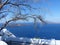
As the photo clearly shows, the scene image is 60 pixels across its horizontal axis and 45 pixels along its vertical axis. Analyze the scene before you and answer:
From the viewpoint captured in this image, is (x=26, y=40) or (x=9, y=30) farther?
(x=9, y=30)

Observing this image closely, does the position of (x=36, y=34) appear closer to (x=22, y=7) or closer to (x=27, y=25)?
(x=27, y=25)

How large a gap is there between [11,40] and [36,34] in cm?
103

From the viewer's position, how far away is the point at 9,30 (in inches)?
263

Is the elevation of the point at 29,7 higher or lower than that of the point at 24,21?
higher

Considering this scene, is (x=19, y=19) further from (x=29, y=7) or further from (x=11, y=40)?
(x=11, y=40)

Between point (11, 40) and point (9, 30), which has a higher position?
point (9, 30)

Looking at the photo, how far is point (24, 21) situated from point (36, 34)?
21.2 inches

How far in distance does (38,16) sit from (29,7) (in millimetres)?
384

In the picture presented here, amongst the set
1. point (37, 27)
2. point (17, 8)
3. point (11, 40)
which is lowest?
point (11, 40)

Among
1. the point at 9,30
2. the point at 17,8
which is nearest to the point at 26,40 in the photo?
the point at 17,8

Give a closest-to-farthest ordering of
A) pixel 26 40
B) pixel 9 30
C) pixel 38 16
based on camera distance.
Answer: pixel 26 40, pixel 38 16, pixel 9 30

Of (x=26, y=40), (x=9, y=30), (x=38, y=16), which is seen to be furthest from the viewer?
(x=9, y=30)

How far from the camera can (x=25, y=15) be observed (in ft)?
19.0

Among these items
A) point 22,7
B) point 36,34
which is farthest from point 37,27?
point 22,7
